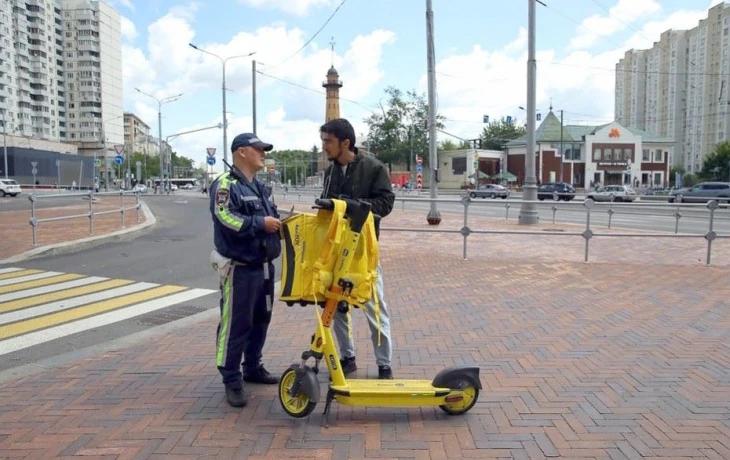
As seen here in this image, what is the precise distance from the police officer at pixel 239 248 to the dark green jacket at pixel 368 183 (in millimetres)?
581

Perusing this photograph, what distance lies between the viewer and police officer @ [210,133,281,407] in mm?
3785

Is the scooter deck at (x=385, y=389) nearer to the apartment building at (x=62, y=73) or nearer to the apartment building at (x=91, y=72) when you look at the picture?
the apartment building at (x=62, y=73)

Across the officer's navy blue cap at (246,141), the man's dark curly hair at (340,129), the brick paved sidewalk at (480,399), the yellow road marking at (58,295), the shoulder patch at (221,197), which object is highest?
the man's dark curly hair at (340,129)

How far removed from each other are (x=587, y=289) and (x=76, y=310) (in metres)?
6.22

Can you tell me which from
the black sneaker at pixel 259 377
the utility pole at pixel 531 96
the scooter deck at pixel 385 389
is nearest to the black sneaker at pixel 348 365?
the black sneaker at pixel 259 377

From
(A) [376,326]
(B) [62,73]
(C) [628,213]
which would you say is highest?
(B) [62,73]

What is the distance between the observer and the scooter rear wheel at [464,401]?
3.78 metres

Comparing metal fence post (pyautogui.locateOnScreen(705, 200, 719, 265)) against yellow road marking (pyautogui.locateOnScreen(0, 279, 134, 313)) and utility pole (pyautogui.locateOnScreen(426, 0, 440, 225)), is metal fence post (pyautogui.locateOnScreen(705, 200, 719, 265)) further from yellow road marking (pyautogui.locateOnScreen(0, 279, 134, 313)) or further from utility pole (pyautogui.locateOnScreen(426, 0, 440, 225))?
utility pole (pyautogui.locateOnScreen(426, 0, 440, 225))

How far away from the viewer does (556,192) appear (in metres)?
45.2

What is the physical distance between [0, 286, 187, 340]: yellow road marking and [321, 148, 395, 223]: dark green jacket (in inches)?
148

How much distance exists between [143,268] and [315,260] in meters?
6.98

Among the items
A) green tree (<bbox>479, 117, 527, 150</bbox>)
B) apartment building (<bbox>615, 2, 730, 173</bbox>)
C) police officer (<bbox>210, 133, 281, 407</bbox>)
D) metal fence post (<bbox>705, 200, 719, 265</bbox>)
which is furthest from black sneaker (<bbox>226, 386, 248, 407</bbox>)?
green tree (<bbox>479, 117, 527, 150</bbox>)

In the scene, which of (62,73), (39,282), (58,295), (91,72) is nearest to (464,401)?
(58,295)

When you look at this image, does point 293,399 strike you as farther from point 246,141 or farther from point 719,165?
point 719,165
